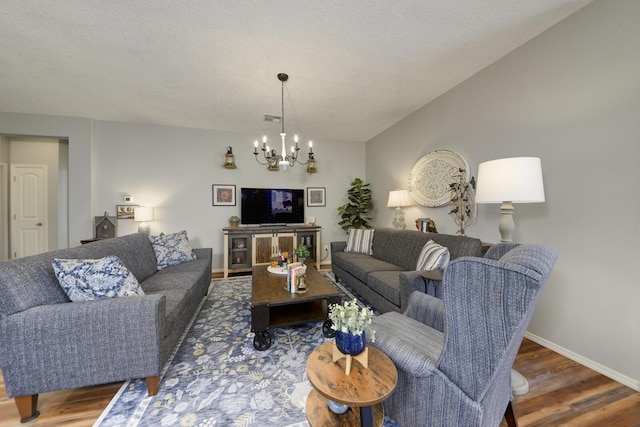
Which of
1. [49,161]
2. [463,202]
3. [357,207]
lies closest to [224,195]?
[357,207]

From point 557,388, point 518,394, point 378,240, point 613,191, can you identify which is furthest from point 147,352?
point 613,191

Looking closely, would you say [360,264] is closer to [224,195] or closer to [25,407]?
[25,407]

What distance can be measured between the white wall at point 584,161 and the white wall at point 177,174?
346 cm

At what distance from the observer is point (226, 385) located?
1551 mm

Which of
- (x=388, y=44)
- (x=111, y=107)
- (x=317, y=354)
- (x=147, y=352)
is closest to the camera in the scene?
(x=317, y=354)

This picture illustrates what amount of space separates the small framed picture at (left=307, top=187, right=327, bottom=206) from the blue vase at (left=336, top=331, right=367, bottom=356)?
396cm

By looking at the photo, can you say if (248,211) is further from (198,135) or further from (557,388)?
(557,388)

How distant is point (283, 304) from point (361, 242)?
2.03 metres

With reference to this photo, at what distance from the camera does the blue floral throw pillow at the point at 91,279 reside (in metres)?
1.46

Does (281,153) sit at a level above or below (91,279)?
above

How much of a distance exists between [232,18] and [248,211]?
10.2 feet

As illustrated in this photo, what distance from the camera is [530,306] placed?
80 cm

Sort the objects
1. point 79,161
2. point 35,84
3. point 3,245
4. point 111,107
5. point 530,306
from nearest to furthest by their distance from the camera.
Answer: point 530,306
point 35,84
point 111,107
point 79,161
point 3,245

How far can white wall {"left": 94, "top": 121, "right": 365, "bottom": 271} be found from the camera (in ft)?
13.1
